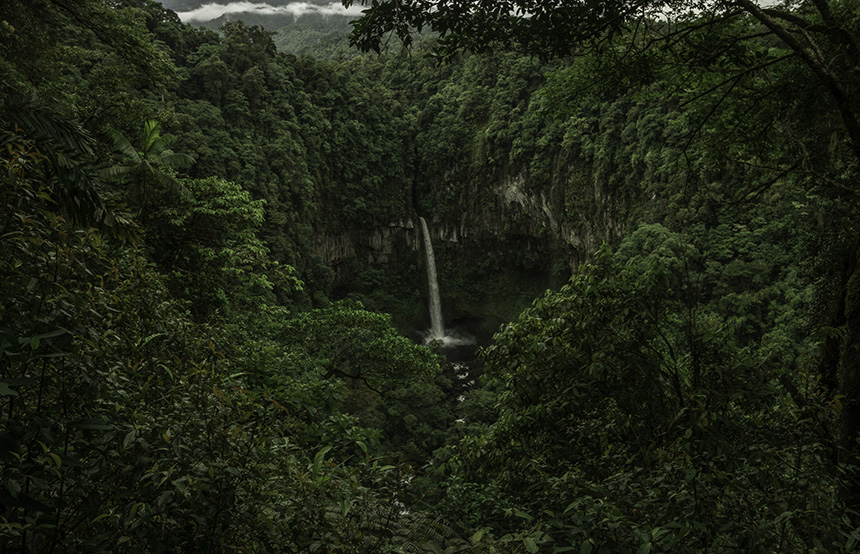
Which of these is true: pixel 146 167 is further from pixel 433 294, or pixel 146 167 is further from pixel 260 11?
pixel 260 11

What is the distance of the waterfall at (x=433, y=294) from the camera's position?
3017 cm

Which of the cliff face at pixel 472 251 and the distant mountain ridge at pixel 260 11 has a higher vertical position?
the distant mountain ridge at pixel 260 11

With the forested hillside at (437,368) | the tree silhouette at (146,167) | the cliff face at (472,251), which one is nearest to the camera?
the forested hillside at (437,368)

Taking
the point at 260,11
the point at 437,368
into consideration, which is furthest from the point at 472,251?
the point at 260,11

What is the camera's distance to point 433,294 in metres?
31.2

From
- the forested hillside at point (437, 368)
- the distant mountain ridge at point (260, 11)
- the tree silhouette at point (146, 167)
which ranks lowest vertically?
the forested hillside at point (437, 368)

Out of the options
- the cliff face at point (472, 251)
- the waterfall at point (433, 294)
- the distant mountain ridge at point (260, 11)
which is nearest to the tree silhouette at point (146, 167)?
the cliff face at point (472, 251)

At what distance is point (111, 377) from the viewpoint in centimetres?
219

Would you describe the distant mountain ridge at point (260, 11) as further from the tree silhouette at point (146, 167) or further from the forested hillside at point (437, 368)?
the forested hillside at point (437, 368)

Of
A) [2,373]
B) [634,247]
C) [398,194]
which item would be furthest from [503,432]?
[398,194]

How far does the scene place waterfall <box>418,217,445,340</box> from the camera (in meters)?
30.2

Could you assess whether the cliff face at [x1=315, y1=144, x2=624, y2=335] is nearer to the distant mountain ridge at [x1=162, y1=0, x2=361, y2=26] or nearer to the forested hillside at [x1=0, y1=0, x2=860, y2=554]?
the forested hillside at [x1=0, y1=0, x2=860, y2=554]

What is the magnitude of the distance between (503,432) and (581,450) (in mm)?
677

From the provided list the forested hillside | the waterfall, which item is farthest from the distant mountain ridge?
the forested hillside
